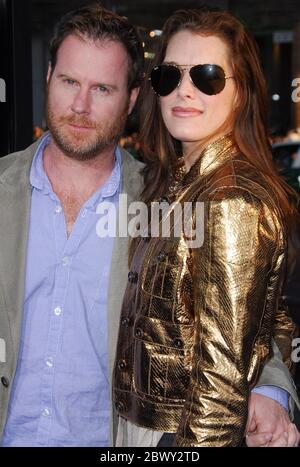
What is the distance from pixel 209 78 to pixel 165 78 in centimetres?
15

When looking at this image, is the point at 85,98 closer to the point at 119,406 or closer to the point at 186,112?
the point at 186,112

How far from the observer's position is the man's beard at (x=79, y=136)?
237 cm

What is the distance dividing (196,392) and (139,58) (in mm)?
1456

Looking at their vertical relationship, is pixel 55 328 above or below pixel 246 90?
below

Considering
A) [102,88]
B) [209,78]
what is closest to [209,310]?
[209,78]

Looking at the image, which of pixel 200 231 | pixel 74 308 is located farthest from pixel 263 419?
pixel 74 308

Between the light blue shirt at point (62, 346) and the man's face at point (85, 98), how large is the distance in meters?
0.29

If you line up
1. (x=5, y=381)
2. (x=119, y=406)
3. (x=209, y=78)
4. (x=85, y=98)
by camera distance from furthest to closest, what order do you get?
(x=85, y=98), (x=5, y=381), (x=119, y=406), (x=209, y=78)

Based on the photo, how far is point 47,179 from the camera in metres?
2.39

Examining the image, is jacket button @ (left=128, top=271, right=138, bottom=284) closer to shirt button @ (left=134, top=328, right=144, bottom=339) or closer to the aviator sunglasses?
shirt button @ (left=134, top=328, right=144, bottom=339)

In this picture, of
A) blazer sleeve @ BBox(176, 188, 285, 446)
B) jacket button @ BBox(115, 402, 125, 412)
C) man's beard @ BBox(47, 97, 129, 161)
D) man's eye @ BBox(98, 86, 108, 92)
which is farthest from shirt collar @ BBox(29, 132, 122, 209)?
blazer sleeve @ BBox(176, 188, 285, 446)

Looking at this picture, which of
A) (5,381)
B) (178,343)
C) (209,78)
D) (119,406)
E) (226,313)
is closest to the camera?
(226,313)

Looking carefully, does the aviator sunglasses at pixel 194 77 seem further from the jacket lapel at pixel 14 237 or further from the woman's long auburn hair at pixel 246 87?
the jacket lapel at pixel 14 237

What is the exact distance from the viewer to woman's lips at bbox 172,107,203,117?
6.10ft
